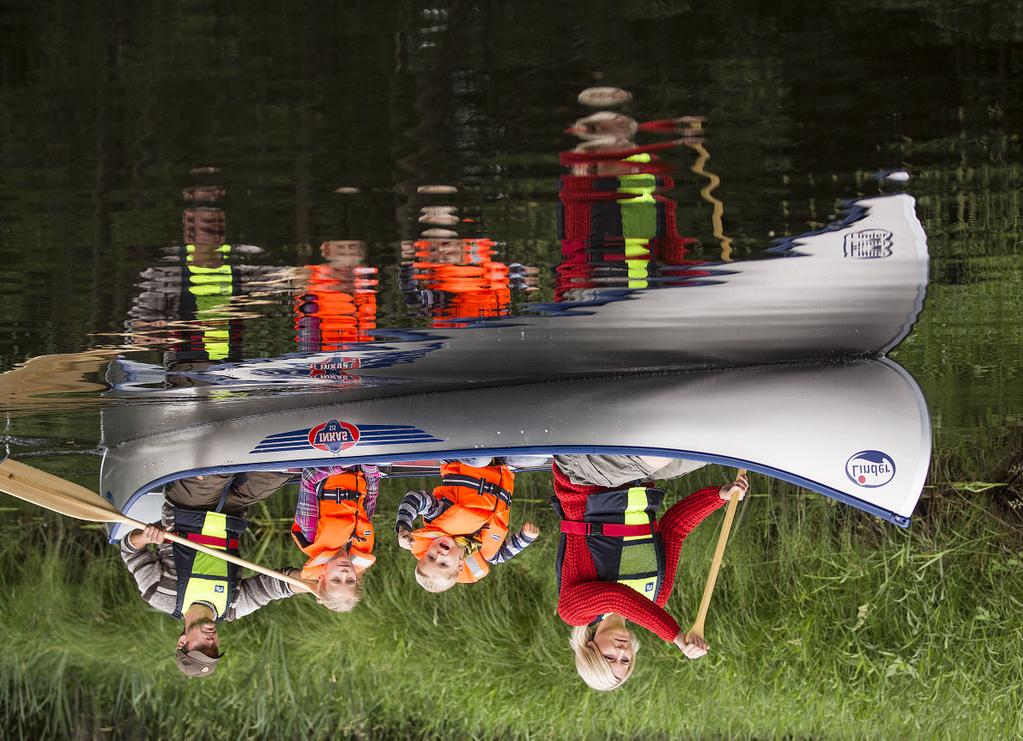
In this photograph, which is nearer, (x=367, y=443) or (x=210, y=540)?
(x=367, y=443)

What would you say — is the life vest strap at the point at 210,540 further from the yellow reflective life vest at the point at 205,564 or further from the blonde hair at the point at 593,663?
the blonde hair at the point at 593,663

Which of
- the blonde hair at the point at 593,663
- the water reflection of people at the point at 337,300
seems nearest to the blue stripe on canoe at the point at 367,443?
the water reflection of people at the point at 337,300

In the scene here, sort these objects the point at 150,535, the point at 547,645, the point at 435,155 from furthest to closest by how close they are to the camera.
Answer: the point at 547,645, the point at 150,535, the point at 435,155

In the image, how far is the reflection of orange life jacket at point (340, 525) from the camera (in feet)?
7.80

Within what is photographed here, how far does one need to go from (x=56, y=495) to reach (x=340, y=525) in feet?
2.58

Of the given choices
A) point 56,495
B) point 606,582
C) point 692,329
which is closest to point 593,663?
point 606,582

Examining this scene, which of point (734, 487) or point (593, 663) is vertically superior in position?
point (734, 487)

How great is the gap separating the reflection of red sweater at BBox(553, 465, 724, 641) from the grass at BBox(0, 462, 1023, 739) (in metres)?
1.18

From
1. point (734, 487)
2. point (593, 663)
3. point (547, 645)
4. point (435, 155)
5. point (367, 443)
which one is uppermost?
point (435, 155)

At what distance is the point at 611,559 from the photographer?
88.3 inches

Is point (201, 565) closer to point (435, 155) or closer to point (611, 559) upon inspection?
point (611, 559)

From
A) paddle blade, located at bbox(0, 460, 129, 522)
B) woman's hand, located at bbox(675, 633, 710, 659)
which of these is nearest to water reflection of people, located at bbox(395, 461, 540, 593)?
woman's hand, located at bbox(675, 633, 710, 659)

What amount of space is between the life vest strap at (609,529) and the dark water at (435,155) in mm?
564

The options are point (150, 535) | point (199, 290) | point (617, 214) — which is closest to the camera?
point (617, 214)
